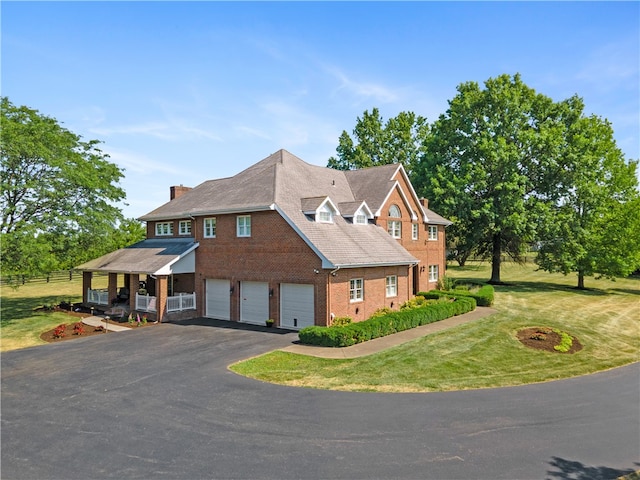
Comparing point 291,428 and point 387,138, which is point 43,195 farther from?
point 387,138

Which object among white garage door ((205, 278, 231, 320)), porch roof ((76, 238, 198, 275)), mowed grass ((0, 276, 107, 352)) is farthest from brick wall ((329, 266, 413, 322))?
mowed grass ((0, 276, 107, 352))

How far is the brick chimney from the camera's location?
121 feet

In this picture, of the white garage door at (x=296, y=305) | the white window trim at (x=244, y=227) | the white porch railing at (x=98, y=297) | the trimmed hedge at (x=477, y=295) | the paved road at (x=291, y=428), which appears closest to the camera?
the paved road at (x=291, y=428)

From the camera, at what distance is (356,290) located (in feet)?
80.6

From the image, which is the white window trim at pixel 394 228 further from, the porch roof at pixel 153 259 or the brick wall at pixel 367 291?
the porch roof at pixel 153 259

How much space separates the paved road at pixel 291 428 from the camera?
29.5ft

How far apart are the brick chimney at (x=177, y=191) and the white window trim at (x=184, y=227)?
5.62m

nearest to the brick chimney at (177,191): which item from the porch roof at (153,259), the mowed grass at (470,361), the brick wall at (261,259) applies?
the porch roof at (153,259)

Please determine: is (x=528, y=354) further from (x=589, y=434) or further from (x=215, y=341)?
(x=215, y=341)

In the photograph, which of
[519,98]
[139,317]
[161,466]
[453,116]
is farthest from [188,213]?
[519,98]

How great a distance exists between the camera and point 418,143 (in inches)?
2469

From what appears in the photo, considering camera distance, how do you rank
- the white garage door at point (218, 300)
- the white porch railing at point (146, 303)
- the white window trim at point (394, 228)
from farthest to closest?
the white window trim at point (394, 228) → the white garage door at point (218, 300) → the white porch railing at point (146, 303)

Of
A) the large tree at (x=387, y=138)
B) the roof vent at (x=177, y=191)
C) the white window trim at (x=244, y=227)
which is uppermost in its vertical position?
the large tree at (x=387, y=138)

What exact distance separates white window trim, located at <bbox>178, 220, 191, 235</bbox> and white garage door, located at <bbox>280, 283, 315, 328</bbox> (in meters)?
10.8
